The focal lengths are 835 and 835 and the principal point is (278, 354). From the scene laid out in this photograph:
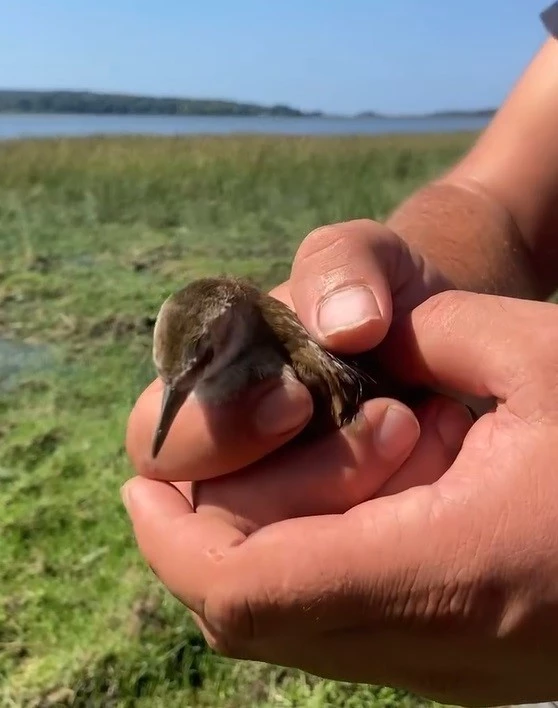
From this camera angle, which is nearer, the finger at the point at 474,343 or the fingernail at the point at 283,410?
the finger at the point at 474,343

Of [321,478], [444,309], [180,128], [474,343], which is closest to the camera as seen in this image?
[474,343]

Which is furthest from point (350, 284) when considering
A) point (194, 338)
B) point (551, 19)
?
point (551, 19)

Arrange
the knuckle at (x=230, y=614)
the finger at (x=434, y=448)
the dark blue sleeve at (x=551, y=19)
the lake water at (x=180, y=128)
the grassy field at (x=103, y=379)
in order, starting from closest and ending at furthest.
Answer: the knuckle at (x=230, y=614) → the finger at (x=434, y=448) → the dark blue sleeve at (x=551, y=19) → the grassy field at (x=103, y=379) → the lake water at (x=180, y=128)

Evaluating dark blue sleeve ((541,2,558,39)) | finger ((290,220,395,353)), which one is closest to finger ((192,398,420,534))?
finger ((290,220,395,353))

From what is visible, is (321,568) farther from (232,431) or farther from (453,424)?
(453,424)

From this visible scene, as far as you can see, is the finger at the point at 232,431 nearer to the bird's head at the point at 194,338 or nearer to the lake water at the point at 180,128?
the bird's head at the point at 194,338

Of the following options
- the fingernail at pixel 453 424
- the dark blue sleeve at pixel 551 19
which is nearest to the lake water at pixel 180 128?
the dark blue sleeve at pixel 551 19

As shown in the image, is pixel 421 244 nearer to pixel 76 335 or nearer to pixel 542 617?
pixel 542 617
